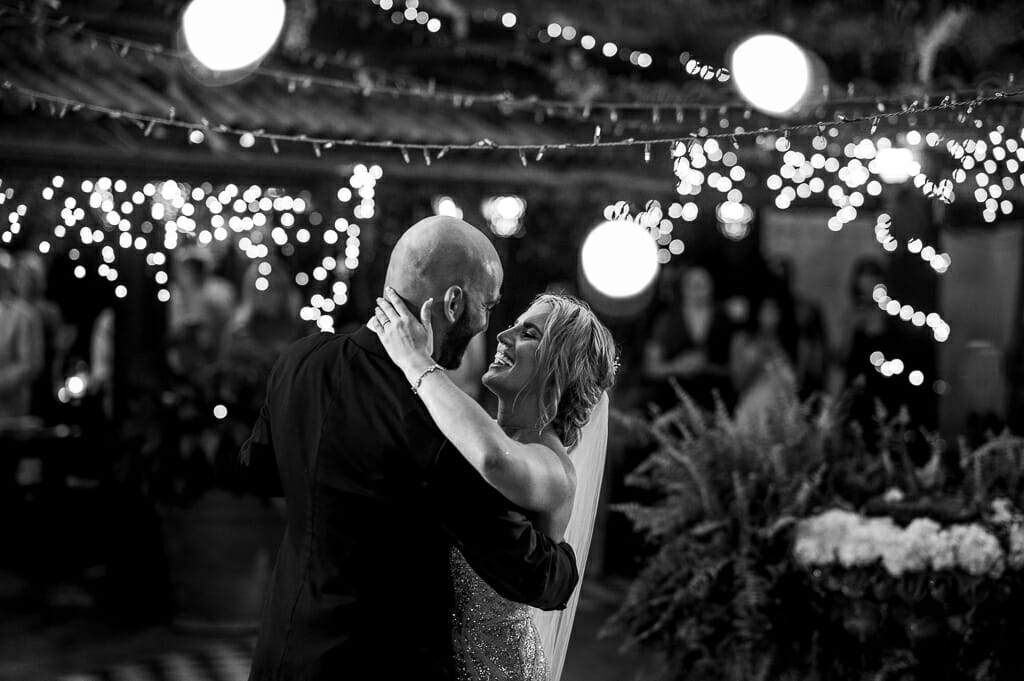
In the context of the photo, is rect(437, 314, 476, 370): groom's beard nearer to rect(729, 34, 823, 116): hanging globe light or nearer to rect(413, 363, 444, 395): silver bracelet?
rect(413, 363, 444, 395): silver bracelet

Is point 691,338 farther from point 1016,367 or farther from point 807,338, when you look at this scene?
point 1016,367

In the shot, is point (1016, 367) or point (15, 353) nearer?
point (15, 353)

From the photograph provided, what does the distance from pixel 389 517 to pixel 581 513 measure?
2.75 ft

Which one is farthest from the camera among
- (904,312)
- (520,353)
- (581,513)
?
(904,312)

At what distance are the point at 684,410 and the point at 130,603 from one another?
132 inches

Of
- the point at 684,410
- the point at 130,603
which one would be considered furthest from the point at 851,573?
the point at 130,603

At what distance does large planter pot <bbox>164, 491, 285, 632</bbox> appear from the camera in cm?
599

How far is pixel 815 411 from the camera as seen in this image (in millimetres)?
7594

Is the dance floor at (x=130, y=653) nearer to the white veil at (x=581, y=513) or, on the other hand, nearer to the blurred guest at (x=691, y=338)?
the blurred guest at (x=691, y=338)

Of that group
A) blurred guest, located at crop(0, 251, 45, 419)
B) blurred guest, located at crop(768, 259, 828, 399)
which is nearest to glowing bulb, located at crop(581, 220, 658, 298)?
blurred guest, located at crop(768, 259, 828, 399)

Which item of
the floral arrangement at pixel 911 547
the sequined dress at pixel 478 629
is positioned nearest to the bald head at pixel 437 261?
the sequined dress at pixel 478 629

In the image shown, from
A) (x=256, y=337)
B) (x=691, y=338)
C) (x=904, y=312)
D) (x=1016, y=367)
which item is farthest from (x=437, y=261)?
(x=1016, y=367)

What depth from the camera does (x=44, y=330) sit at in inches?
341

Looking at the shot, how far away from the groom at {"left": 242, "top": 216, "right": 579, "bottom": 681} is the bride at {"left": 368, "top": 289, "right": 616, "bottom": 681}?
0.19 ft
